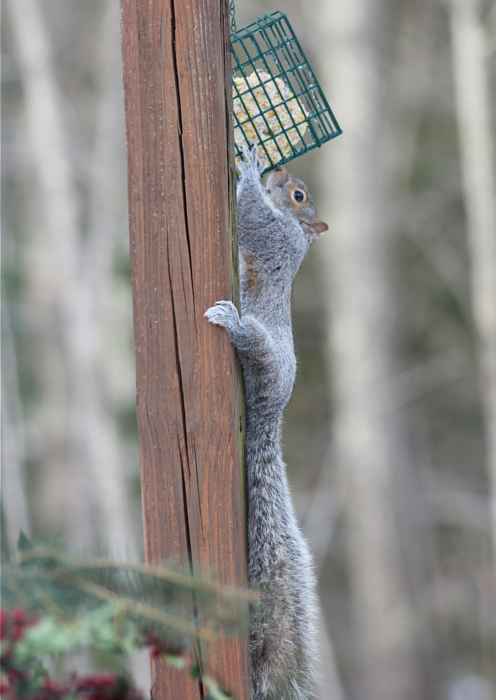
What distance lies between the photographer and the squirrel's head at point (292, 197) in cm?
231

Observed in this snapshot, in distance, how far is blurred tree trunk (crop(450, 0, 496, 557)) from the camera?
4457 mm

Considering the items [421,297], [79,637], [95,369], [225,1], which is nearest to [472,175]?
[421,297]

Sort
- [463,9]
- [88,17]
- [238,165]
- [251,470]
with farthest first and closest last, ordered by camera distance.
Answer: [88,17], [463,9], [238,165], [251,470]

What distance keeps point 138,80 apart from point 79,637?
989 mm

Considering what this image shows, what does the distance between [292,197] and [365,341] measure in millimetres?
2584

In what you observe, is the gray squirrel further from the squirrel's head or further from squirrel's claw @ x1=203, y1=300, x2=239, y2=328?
the squirrel's head

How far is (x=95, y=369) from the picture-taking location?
15.4 feet

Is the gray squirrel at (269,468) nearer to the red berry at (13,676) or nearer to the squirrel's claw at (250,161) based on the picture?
the squirrel's claw at (250,161)

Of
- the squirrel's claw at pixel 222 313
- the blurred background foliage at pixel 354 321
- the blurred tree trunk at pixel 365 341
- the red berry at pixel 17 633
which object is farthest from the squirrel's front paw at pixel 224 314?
the blurred tree trunk at pixel 365 341

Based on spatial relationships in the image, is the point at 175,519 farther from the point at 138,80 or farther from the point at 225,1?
the point at 225,1

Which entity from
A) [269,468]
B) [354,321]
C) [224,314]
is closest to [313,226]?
[269,468]

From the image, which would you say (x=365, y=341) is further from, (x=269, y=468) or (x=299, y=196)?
(x=269, y=468)

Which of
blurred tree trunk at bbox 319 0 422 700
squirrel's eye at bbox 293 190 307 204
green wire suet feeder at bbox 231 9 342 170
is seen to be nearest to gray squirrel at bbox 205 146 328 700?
green wire suet feeder at bbox 231 9 342 170

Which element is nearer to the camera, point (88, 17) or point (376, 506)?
point (376, 506)
